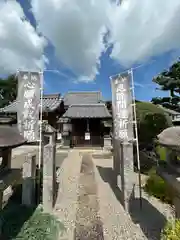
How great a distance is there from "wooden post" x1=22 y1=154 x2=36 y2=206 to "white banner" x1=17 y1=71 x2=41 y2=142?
0.93 m

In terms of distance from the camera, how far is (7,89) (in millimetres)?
33344

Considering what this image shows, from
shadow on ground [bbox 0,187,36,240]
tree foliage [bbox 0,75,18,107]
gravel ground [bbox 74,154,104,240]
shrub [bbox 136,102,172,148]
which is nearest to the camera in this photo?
shadow on ground [bbox 0,187,36,240]

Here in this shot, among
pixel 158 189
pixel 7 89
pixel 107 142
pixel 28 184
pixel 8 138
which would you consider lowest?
pixel 158 189

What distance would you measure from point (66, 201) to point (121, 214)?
1934 mm

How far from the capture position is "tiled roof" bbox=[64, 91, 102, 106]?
1109 inches

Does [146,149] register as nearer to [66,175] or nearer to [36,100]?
[66,175]

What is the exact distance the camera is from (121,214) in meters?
5.19

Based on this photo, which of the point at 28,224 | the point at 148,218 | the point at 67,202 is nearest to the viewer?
the point at 28,224

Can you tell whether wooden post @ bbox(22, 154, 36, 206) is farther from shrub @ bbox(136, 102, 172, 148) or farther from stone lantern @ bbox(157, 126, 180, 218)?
shrub @ bbox(136, 102, 172, 148)

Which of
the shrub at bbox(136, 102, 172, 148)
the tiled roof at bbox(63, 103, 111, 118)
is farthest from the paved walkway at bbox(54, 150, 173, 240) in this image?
the tiled roof at bbox(63, 103, 111, 118)

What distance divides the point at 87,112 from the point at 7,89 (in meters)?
20.6

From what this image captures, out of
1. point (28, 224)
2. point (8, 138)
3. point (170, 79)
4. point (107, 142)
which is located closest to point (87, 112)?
point (107, 142)

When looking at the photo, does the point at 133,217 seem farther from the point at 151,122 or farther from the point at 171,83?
the point at 171,83

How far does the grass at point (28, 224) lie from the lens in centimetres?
389
